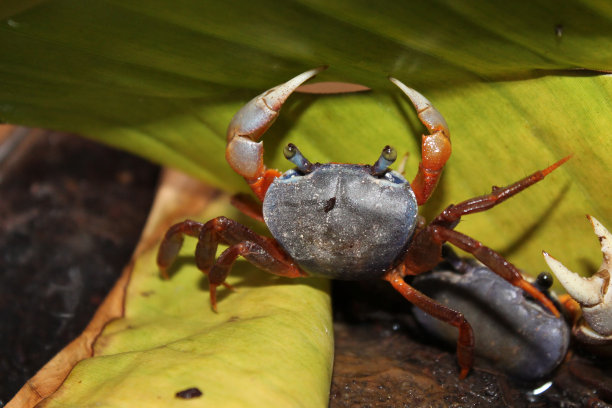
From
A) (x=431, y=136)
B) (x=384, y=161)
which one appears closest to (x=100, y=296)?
(x=384, y=161)

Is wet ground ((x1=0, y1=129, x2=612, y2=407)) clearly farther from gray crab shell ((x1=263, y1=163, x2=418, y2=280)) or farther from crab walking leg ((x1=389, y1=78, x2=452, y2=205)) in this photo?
crab walking leg ((x1=389, y1=78, x2=452, y2=205))

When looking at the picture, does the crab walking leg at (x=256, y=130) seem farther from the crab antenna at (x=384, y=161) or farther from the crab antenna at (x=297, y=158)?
the crab antenna at (x=384, y=161)

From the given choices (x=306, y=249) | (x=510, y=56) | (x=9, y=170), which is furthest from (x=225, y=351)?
(x=9, y=170)

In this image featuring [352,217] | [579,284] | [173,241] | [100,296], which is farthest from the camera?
[100,296]

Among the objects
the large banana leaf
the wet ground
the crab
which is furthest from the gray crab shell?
the wet ground

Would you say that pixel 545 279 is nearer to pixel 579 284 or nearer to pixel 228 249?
pixel 579 284

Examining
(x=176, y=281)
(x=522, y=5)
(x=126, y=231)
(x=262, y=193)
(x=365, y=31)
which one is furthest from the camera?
(x=126, y=231)

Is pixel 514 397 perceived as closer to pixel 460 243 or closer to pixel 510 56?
pixel 460 243
